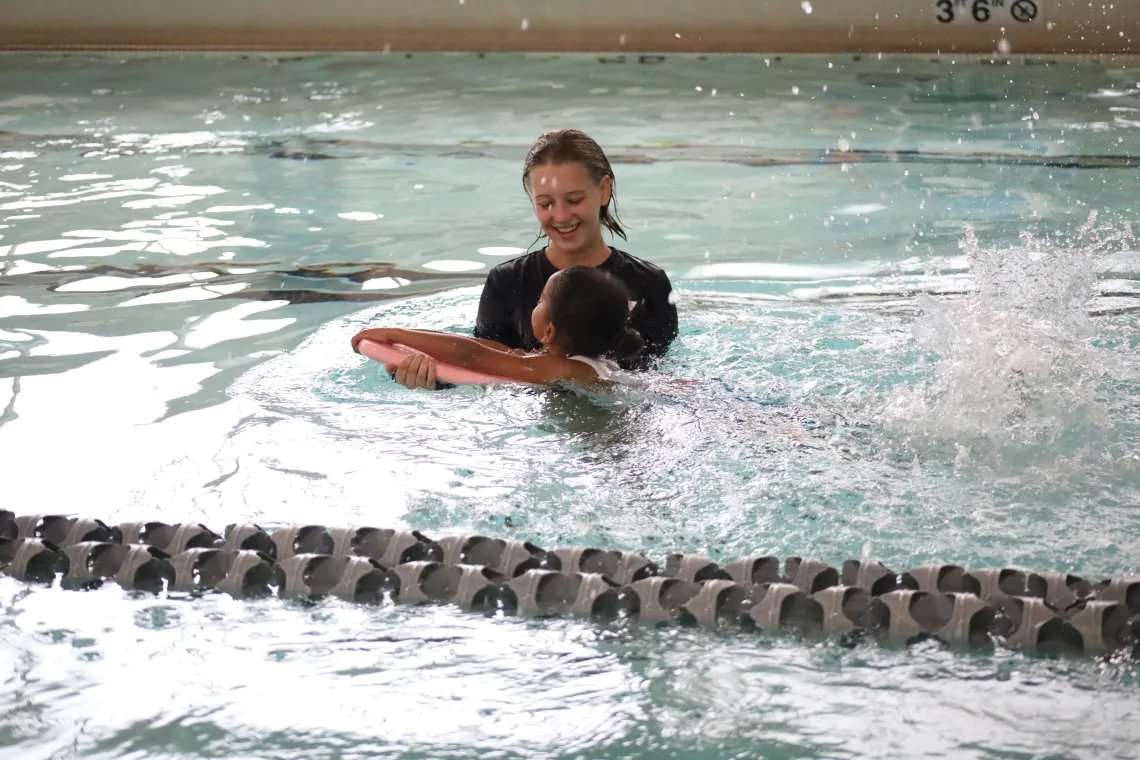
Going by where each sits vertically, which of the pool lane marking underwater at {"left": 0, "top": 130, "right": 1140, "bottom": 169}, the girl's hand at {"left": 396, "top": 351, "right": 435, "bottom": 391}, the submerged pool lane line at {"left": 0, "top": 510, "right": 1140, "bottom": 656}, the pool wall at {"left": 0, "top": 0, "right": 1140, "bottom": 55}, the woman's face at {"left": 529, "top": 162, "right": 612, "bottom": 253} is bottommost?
the submerged pool lane line at {"left": 0, "top": 510, "right": 1140, "bottom": 656}

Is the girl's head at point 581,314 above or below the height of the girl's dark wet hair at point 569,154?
below

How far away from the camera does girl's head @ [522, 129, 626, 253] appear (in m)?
3.22

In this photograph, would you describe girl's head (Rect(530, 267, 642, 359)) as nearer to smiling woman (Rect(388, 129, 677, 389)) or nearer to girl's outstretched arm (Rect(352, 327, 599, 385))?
girl's outstretched arm (Rect(352, 327, 599, 385))

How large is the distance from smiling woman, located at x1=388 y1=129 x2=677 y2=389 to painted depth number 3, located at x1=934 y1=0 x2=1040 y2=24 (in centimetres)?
710

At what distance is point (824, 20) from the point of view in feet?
32.1

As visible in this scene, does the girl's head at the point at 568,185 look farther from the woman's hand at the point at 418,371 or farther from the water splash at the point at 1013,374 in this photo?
the water splash at the point at 1013,374

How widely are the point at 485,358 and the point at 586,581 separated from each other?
1.12 m

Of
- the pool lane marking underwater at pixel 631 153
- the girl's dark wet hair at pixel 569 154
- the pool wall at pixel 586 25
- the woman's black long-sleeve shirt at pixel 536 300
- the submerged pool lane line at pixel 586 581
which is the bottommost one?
the submerged pool lane line at pixel 586 581

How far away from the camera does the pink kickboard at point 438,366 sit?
3162 millimetres

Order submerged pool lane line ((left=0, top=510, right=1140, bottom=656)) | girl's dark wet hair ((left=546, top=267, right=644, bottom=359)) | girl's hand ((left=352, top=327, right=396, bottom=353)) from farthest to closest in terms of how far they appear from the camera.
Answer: girl's hand ((left=352, top=327, right=396, bottom=353)) → girl's dark wet hair ((left=546, top=267, right=644, bottom=359)) → submerged pool lane line ((left=0, top=510, right=1140, bottom=656))

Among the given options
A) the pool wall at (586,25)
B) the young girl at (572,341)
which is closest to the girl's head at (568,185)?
the young girl at (572,341)

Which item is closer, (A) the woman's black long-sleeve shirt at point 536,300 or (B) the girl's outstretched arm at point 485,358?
(B) the girl's outstretched arm at point 485,358

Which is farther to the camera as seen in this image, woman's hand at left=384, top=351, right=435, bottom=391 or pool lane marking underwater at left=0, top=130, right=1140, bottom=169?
pool lane marking underwater at left=0, top=130, right=1140, bottom=169

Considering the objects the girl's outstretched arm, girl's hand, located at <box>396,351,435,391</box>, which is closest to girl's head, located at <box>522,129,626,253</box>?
the girl's outstretched arm
